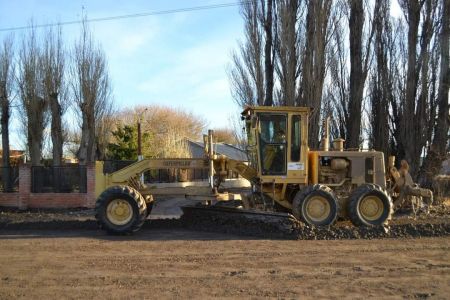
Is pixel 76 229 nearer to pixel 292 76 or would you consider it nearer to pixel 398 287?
pixel 398 287

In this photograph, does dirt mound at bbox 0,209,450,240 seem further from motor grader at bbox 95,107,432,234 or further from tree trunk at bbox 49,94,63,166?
tree trunk at bbox 49,94,63,166

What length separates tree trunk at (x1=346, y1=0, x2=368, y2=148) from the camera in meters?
22.3

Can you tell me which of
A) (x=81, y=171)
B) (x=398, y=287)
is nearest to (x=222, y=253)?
(x=398, y=287)

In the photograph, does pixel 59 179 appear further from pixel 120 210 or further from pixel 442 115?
pixel 442 115

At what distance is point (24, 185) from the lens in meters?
19.8

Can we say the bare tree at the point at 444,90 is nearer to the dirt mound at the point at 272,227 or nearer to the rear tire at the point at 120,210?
the dirt mound at the point at 272,227

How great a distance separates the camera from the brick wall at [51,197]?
1975 cm

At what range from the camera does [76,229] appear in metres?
13.6

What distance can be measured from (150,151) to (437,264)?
79.7 ft

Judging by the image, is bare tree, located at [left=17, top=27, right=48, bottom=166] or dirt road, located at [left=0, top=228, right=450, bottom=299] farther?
bare tree, located at [left=17, top=27, right=48, bottom=166]

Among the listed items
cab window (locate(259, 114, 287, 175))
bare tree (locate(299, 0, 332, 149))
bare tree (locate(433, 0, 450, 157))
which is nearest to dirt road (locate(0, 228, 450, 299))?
cab window (locate(259, 114, 287, 175))

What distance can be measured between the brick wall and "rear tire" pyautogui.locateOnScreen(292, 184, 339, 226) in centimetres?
987

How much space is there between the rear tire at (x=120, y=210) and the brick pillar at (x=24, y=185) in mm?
8653

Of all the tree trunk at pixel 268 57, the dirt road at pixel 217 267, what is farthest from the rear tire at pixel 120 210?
the tree trunk at pixel 268 57
